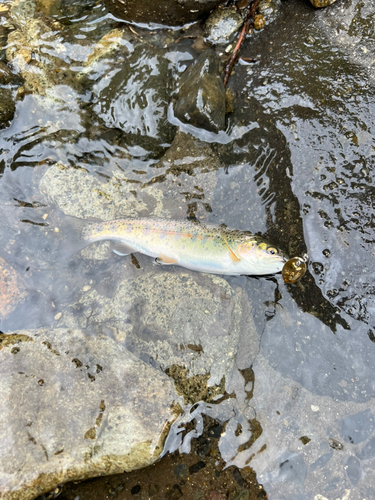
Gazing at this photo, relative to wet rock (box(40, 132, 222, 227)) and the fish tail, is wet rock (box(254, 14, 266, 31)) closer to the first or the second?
wet rock (box(40, 132, 222, 227))

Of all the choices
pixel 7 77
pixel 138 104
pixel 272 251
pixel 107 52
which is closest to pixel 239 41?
pixel 138 104

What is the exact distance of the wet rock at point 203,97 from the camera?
4109 millimetres

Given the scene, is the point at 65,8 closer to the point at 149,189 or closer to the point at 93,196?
the point at 93,196

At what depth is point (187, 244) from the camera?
12.9 feet

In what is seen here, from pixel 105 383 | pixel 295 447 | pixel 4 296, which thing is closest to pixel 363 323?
pixel 295 447

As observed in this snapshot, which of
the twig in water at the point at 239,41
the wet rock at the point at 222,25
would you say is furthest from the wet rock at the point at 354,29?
the wet rock at the point at 222,25

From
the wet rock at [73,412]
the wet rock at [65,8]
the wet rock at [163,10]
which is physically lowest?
the wet rock at [73,412]

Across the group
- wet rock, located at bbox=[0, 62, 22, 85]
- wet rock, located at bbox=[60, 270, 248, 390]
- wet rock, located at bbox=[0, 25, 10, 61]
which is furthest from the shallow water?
wet rock, located at bbox=[0, 25, 10, 61]

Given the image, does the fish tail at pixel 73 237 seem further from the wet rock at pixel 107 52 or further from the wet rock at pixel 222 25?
the wet rock at pixel 222 25

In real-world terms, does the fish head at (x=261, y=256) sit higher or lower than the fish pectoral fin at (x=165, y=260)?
higher

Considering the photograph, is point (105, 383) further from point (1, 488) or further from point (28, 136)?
point (28, 136)

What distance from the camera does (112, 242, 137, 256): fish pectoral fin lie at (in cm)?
412

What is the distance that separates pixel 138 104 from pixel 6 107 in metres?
1.85

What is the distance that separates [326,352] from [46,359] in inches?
122
